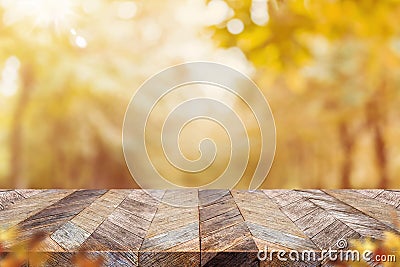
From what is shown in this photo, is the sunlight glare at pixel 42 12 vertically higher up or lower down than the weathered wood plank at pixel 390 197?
higher up

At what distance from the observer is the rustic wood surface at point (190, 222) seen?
1058 millimetres

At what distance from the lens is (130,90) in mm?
2209

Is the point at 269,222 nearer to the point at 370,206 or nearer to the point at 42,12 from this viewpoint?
the point at 370,206

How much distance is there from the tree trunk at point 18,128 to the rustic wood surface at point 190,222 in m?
0.38

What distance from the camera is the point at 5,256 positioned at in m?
1.06

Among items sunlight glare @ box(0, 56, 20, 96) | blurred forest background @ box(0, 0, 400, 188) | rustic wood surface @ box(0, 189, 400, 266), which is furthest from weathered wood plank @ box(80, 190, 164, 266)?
sunlight glare @ box(0, 56, 20, 96)

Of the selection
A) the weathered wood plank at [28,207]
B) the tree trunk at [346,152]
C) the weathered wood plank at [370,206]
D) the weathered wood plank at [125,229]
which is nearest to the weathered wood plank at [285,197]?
the weathered wood plank at [370,206]

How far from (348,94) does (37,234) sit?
1.57 meters

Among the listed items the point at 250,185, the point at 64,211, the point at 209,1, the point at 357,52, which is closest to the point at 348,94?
the point at 357,52

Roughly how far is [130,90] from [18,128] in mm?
546

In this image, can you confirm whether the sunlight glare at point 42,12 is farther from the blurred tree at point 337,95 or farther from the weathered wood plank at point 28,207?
the blurred tree at point 337,95

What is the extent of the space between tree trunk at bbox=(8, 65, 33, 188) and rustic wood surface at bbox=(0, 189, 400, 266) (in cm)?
38

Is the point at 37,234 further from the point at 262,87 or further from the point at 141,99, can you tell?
the point at 262,87

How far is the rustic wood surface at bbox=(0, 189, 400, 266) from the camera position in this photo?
1.06 metres
